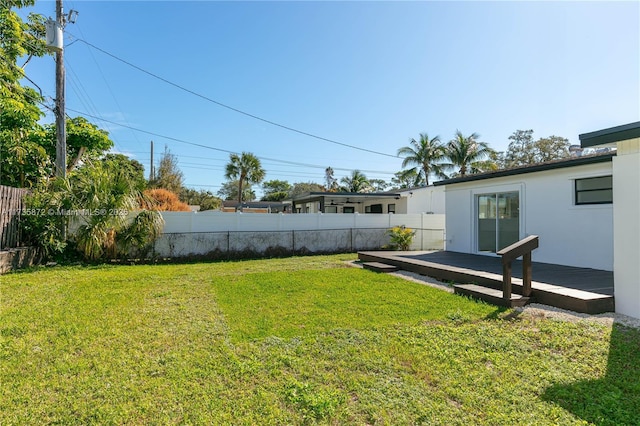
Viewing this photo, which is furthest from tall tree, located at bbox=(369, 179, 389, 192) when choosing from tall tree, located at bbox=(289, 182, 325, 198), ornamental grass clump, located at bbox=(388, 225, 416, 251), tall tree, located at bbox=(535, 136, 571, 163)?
ornamental grass clump, located at bbox=(388, 225, 416, 251)

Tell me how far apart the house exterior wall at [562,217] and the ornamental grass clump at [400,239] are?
12.1 feet

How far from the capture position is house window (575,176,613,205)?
6898mm

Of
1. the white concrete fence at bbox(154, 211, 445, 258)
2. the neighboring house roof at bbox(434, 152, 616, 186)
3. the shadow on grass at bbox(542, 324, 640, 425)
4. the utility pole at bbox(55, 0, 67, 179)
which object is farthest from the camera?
the white concrete fence at bbox(154, 211, 445, 258)

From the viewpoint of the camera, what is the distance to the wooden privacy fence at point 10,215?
7770mm

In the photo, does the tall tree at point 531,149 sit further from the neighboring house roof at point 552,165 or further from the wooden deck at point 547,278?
the wooden deck at point 547,278

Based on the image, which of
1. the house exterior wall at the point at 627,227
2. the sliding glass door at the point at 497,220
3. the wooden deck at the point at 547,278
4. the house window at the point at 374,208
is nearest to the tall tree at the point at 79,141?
the wooden deck at the point at 547,278

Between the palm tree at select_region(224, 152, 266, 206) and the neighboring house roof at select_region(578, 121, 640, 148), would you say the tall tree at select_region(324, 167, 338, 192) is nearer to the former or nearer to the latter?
the palm tree at select_region(224, 152, 266, 206)

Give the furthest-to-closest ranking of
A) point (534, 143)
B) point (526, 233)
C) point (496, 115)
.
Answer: point (534, 143) < point (496, 115) < point (526, 233)

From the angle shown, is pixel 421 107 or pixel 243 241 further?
pixel 421 107

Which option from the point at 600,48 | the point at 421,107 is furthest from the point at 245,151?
the point at 600,48

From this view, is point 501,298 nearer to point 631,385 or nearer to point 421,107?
point 631,385

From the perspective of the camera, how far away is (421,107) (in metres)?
17.0

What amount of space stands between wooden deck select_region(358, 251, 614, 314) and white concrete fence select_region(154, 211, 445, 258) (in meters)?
4.25

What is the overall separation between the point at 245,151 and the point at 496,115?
2295cm
